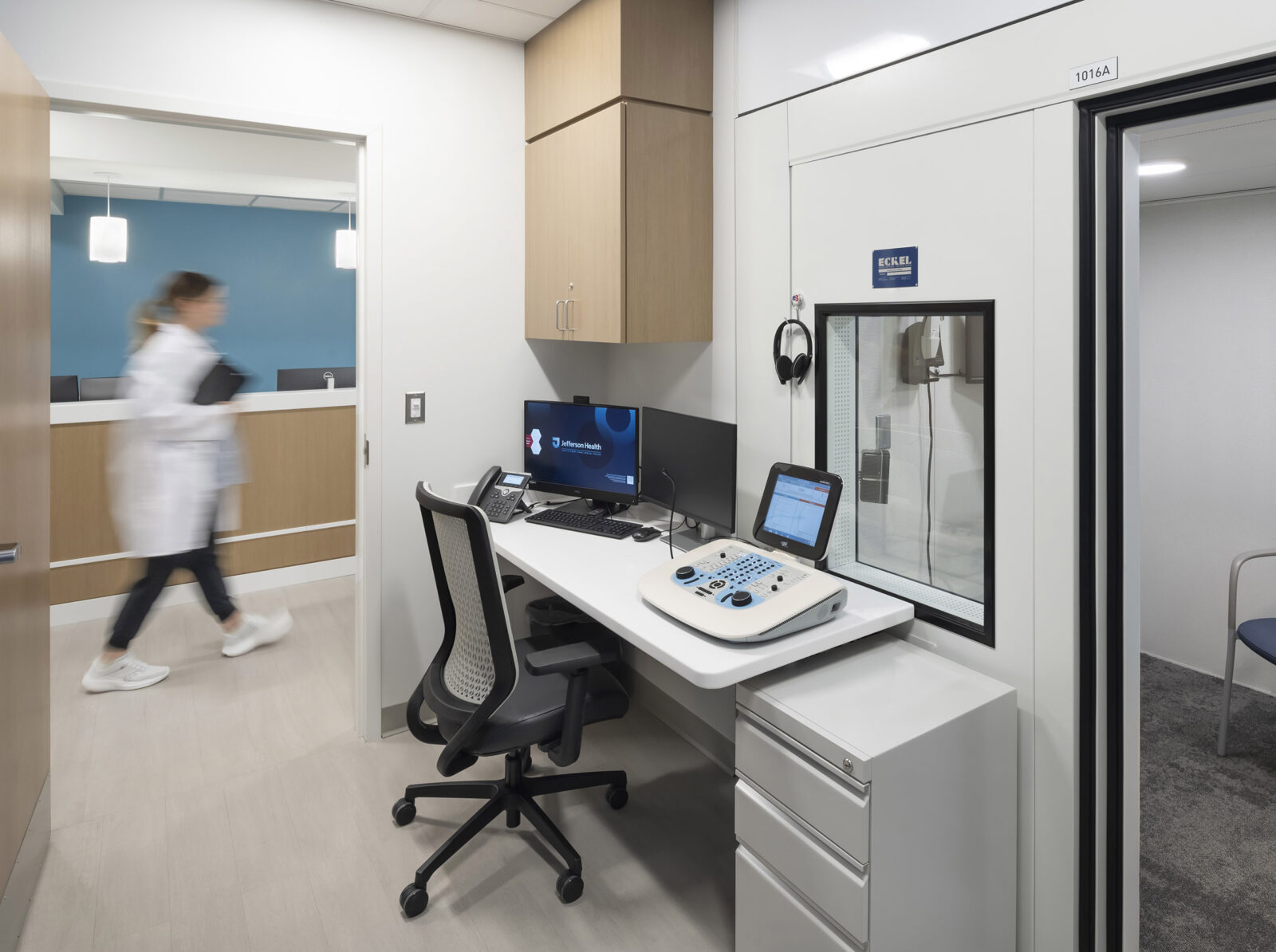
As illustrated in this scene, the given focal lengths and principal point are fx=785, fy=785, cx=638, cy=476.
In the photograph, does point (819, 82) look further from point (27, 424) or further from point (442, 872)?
point (442, 872)

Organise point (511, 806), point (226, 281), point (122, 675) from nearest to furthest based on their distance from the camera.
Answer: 1. point (511, 806)
2. point (122, 675)
3. point (226, 281)

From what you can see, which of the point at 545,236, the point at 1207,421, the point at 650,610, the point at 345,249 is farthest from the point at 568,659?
the point at 345,249

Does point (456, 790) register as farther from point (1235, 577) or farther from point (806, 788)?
point (1235, 577)

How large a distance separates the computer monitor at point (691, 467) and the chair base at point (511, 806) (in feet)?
2.55

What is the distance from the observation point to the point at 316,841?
7.25ft

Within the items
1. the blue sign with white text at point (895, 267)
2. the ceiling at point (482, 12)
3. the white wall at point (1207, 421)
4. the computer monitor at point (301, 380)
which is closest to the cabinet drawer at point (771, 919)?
the blue sign with white text at point (895, 267)

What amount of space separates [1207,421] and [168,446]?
4.06 meters

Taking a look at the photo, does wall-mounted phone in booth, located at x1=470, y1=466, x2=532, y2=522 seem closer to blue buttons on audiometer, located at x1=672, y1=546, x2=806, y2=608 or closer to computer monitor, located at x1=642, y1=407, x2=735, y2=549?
computer monitor, located at x1=642, y1=407, x2=735, y2=549

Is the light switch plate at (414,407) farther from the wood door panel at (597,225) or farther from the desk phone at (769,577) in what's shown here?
the desk phone at (769,577)

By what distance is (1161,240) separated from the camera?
311 cm

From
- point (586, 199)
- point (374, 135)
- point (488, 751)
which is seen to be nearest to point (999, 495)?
point (488, 751)

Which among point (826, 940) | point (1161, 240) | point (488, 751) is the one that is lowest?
point (826, 940)

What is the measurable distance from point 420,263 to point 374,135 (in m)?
0.42

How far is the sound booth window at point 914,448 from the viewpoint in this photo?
1.79 m
